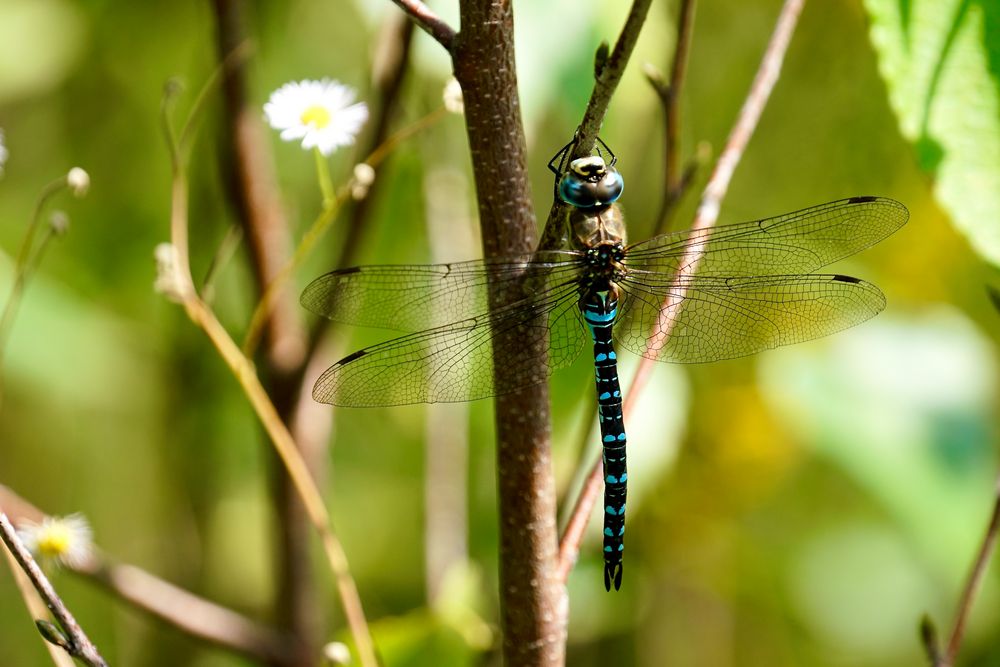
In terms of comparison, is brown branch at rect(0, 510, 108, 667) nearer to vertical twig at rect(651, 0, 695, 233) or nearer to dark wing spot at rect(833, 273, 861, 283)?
vertical twig at rect(651, 0, 695, 233)

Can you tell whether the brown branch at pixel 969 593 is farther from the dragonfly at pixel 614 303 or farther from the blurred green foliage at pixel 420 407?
the blurred green foliage at pixel 420 407

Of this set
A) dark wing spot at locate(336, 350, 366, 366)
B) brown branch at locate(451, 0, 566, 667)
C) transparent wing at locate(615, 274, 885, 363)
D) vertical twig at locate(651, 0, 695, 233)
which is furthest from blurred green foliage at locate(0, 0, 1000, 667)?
brown branch at locate(451, 0, 566, 667)

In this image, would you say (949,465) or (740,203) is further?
(740,203)

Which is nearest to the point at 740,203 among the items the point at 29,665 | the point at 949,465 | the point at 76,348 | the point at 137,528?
the point at 949,465

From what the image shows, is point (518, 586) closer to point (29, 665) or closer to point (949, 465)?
point (949, 465)

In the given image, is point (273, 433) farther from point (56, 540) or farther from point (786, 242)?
point (786, 242)

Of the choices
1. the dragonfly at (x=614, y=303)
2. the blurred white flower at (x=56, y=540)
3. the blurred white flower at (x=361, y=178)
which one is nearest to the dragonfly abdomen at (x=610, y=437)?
the dragonfly at (x=614, y=303)
